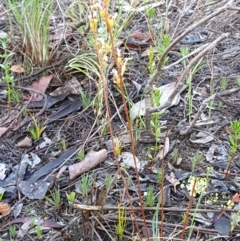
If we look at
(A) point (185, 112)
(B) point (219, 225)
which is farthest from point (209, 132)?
(B) point (219, 225)

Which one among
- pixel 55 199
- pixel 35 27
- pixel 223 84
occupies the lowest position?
pixel 223 84

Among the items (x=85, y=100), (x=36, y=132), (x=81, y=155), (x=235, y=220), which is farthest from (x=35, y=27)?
(x=235, y=220)

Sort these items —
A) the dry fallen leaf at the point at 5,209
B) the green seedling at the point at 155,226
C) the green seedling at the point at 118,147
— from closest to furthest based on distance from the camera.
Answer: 1. the green seedling at the point at 155,226
2. the dry fallen leaf at the point at 5,209
3. the green seedling at the point at 118,147

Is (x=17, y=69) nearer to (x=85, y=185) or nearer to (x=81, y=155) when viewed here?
(x=81, y=155)

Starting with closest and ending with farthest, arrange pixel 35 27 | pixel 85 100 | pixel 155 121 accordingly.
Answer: pixel 155 121, pixel 85 100, pixel 35 27

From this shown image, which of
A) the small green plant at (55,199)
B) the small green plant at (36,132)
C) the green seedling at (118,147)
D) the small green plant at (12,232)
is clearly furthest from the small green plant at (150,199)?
the small green plant at (36,132)

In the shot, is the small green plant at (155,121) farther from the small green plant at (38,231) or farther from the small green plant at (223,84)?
the small green plant at (38,231)

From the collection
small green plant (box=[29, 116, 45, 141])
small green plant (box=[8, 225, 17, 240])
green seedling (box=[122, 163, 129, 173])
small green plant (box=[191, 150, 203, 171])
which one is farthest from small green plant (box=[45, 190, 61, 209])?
small green plant (box=[191, 150, 203, 171])

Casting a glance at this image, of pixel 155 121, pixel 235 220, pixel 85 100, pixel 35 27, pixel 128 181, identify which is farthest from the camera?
pixel 35 27

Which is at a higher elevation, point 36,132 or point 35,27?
point 35,27

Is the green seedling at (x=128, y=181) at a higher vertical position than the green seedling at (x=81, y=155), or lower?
lower

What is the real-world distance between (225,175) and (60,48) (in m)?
1.18

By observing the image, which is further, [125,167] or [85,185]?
[125,167]

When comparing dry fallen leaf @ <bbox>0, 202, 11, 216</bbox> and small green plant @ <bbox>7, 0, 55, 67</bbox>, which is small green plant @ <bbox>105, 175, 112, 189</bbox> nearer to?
dry fallen leaf @ <bbox>0, 202, 11, 216</bbox>
